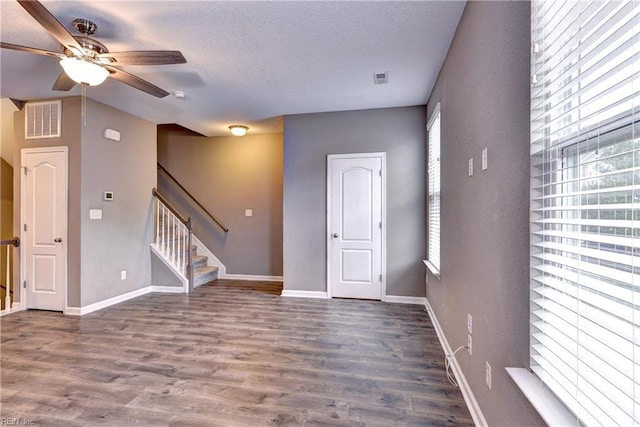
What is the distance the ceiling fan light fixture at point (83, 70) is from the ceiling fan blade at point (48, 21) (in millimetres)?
98

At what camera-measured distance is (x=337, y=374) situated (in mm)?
2303

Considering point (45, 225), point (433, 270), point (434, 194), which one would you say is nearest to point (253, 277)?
point (45, 225)

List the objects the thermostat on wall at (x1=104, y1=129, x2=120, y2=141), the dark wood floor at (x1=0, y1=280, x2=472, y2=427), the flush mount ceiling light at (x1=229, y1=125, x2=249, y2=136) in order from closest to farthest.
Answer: the dark wood floor at (x1=0, y1=280, x2=472, y2=427) < the thermostat on wall at (x1=104, y1=129, x2=120, y2=141) < the flush mount ceiling light at (x1=229, y1=125, x2=249, y2=136)

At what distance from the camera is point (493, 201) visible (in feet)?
5.15

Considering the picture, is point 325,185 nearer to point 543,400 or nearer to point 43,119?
point 543,400

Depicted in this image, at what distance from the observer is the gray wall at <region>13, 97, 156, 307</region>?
3.70 metres

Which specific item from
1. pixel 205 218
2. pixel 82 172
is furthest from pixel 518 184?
pixel 205 218

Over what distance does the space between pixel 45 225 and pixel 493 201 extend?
4.95m

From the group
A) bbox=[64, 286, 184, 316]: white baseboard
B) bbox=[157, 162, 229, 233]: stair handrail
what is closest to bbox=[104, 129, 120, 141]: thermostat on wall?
bbox=[157, 162, 229, 233]: stair handrail

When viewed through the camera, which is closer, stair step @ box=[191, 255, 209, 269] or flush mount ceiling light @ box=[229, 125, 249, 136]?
flush mount ceiling light @ box=[229, 125, 249, 136]

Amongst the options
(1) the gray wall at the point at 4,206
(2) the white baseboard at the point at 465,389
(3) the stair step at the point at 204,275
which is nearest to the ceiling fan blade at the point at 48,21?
(2) the white baseboard at the point at 465,389

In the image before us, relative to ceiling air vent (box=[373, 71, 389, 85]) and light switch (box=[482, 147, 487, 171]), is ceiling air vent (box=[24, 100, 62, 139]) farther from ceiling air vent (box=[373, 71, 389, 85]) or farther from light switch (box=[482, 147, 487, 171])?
light switch (box=[482, 147, 487, 171])

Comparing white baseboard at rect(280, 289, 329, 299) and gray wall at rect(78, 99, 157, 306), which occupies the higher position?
gray wall at rect(78, 99, 157, 306)

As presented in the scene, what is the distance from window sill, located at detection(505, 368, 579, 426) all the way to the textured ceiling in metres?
2.27
